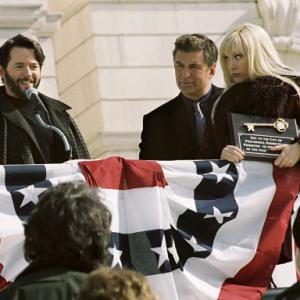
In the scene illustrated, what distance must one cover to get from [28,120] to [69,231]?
130 inches

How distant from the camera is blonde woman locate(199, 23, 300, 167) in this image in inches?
478

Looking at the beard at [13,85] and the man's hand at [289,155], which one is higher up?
the beard at [13,85]

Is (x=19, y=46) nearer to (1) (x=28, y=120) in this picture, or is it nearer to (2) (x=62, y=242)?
→ (1) (x=28, y=120)

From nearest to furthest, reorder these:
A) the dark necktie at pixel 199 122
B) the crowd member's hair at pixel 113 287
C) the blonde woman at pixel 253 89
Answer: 1. the crowd member's hair at pixel 113 287
2. the blonde woman at pixel 253 89
3. the dark necktie at pixel 199 122

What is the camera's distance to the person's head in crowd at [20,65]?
12.4m

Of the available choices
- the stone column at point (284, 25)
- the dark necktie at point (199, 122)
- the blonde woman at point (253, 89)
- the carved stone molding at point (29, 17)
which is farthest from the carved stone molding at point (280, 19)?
the blonde woman at point (253, 89)

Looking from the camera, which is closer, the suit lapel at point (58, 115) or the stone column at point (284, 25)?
the suit lapel at point (58, 115)

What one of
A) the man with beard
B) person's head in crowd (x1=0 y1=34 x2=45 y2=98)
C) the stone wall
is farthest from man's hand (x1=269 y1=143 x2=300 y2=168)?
the stone wall

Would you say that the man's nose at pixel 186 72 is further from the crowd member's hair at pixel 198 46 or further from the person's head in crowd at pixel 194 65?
the crowd member's hair at pixel 198 46

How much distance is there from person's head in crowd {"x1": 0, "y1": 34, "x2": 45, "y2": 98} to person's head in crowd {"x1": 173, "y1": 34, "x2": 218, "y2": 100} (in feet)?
2.83

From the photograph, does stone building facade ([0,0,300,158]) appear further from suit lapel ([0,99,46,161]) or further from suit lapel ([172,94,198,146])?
suit lapel ([0,99,46,161])

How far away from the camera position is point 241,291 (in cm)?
1177

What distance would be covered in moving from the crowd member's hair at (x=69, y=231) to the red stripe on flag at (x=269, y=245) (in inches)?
102

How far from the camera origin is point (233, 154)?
12055mm
